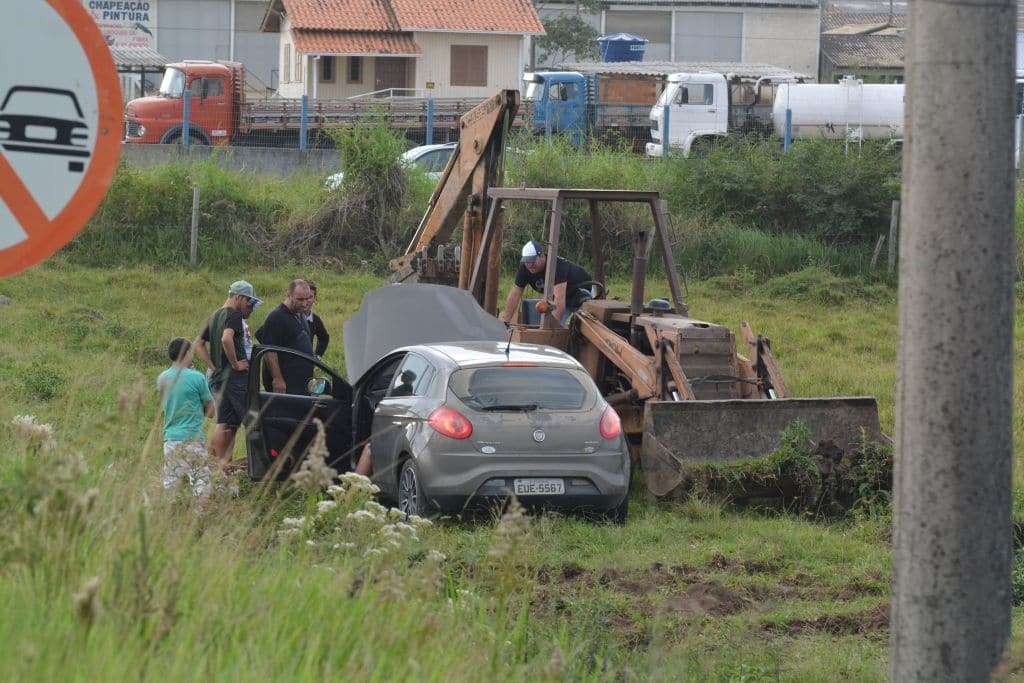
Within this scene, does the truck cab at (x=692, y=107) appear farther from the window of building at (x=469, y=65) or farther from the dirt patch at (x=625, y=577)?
the dirt patch at (x=625, y=577)

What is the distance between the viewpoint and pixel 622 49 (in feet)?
184

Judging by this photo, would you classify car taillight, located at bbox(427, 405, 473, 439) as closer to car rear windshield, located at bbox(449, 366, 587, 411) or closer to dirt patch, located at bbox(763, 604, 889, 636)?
car rear windshield, located at bbox(449, 366, 587, 411)

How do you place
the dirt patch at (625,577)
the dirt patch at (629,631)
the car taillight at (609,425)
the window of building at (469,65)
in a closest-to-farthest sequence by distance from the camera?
the dirt patch at (629,631)
the dirt patch at (625,577)
the car taillight at (609,425)
the window of building at (469,65)

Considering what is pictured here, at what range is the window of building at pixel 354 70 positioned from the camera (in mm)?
51562

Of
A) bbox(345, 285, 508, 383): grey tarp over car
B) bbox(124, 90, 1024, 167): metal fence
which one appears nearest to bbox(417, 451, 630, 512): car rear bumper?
bbox(345, 285, 508, 383): grey tarp over car

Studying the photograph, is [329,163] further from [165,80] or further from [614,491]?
[614,491]

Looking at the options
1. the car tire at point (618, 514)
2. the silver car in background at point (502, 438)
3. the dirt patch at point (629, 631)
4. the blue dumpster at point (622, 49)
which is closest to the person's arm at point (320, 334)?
the silver car in background at point (502, 438)

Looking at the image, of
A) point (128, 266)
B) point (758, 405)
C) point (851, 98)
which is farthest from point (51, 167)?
point (851, 98)

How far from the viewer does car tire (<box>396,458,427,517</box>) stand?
35.1 feet

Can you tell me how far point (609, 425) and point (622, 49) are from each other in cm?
4663

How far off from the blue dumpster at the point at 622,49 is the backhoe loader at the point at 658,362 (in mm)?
40908

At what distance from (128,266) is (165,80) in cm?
1438

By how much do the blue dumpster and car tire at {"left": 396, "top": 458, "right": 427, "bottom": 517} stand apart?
46.5m

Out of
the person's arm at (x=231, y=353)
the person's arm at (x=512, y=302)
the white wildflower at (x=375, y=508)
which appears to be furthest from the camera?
the person's arm at (x=512, y=302)
